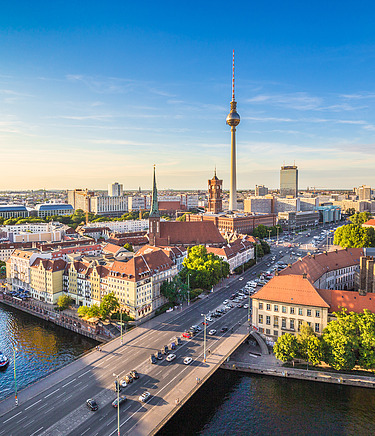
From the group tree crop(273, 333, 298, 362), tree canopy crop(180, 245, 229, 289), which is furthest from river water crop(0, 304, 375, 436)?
tree canopy crop(180, 245, 229, 289)

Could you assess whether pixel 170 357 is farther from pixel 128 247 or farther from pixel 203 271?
pixel 128 247

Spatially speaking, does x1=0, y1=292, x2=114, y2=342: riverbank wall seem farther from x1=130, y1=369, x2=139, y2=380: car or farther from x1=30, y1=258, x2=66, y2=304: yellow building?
x1=130, y1=369, x2=139, y2=380: car

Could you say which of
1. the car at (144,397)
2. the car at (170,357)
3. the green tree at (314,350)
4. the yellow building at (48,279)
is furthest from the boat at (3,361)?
the green tree at (314,350)

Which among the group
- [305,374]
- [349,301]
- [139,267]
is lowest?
[305,374]

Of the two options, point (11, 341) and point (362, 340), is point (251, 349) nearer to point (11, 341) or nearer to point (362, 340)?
point (362, 340)

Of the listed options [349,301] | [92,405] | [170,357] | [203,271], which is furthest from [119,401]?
[203,271]
